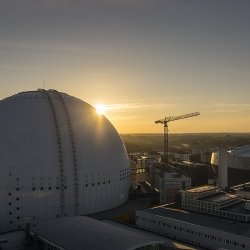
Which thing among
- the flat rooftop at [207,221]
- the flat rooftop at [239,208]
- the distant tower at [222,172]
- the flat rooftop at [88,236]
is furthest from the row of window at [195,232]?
the distant tower at [222,172]

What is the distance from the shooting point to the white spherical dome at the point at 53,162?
42750 mm

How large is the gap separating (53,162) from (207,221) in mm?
17225

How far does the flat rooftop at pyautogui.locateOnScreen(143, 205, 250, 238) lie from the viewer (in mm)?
36188

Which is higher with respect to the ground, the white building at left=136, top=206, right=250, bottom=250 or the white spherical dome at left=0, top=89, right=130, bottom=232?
the white spherical dome at left=0, top=89, right=130, bottom=232

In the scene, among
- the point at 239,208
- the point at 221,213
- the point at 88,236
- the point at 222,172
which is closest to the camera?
the point at 88,236

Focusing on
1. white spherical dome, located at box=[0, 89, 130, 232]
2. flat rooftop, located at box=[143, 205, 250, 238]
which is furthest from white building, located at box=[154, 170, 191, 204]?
flat rooftop, located at box=[143, 205, 250, 238]

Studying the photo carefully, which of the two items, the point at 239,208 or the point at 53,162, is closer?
the point at 239,208

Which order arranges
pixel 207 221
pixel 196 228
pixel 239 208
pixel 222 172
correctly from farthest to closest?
pixel 222 172, pixel 239 208, pixel 207 221, pixel 196 228

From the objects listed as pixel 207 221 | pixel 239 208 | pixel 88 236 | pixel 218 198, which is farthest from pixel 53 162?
pixel 239 208

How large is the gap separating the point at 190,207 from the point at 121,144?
12815mm

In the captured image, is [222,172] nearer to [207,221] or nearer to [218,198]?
[218,198]

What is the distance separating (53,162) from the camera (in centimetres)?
4381

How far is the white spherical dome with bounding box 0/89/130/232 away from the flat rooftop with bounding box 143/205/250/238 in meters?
7.16

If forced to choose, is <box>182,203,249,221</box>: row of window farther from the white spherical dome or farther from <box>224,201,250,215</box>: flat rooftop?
the white spherical dome
